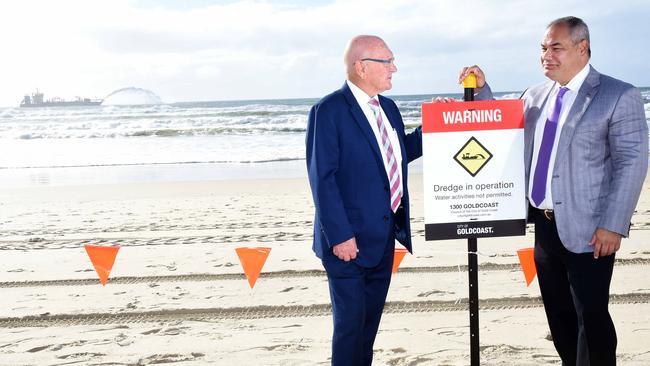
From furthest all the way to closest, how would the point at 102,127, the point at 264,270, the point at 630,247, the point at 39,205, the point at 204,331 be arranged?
the point at 102,127, the point at 39,205, the point at 630,247, the point at 264,270, the point at 204,331

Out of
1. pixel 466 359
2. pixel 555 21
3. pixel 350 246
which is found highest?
pixel 555 21

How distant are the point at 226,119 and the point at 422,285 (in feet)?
101

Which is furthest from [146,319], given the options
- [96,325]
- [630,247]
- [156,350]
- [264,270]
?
[630,247]

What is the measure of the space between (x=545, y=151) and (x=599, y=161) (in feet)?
0.85

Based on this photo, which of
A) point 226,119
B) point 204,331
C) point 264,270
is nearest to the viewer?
point 204,331

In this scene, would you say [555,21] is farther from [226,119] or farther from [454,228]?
[226,119]

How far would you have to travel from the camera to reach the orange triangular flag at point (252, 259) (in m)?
5.82

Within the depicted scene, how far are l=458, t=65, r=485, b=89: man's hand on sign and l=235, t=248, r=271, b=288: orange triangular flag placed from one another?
2.98m

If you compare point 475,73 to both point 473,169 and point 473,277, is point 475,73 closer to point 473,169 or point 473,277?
point 473,169

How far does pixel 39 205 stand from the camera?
1116cm

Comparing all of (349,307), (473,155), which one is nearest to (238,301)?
(349,307)

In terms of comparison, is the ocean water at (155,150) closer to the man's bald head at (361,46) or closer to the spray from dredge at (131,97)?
the man's bald head at (361,46)

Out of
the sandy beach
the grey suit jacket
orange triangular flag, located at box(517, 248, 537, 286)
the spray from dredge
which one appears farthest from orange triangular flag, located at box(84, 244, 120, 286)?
the spray from dredge

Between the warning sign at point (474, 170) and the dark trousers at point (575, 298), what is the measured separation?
8.1 inches
